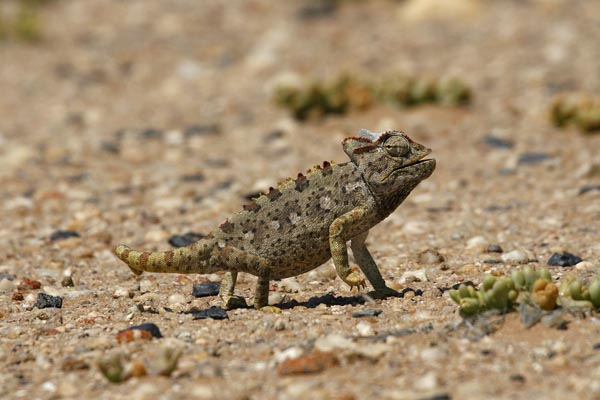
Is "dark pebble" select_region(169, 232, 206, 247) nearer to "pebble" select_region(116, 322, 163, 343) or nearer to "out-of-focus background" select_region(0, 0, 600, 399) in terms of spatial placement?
"out-of-focus background" select_region(0, 0, 600, 399)

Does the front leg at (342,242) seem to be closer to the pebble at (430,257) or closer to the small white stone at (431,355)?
the small white stone at (431,355)

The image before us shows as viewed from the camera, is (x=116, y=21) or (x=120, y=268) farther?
(x=116, y=21)

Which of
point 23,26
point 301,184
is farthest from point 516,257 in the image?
point 23,26

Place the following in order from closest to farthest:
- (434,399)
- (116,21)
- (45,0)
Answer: (434,399) → (116,21) → (45,0)

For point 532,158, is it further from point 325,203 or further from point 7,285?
point 7,285

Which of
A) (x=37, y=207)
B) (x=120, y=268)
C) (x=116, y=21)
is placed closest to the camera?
(x=120, y=268)

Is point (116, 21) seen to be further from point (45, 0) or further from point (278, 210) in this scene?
point (278, 210)

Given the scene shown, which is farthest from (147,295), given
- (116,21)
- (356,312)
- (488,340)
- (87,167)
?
(116,21)
